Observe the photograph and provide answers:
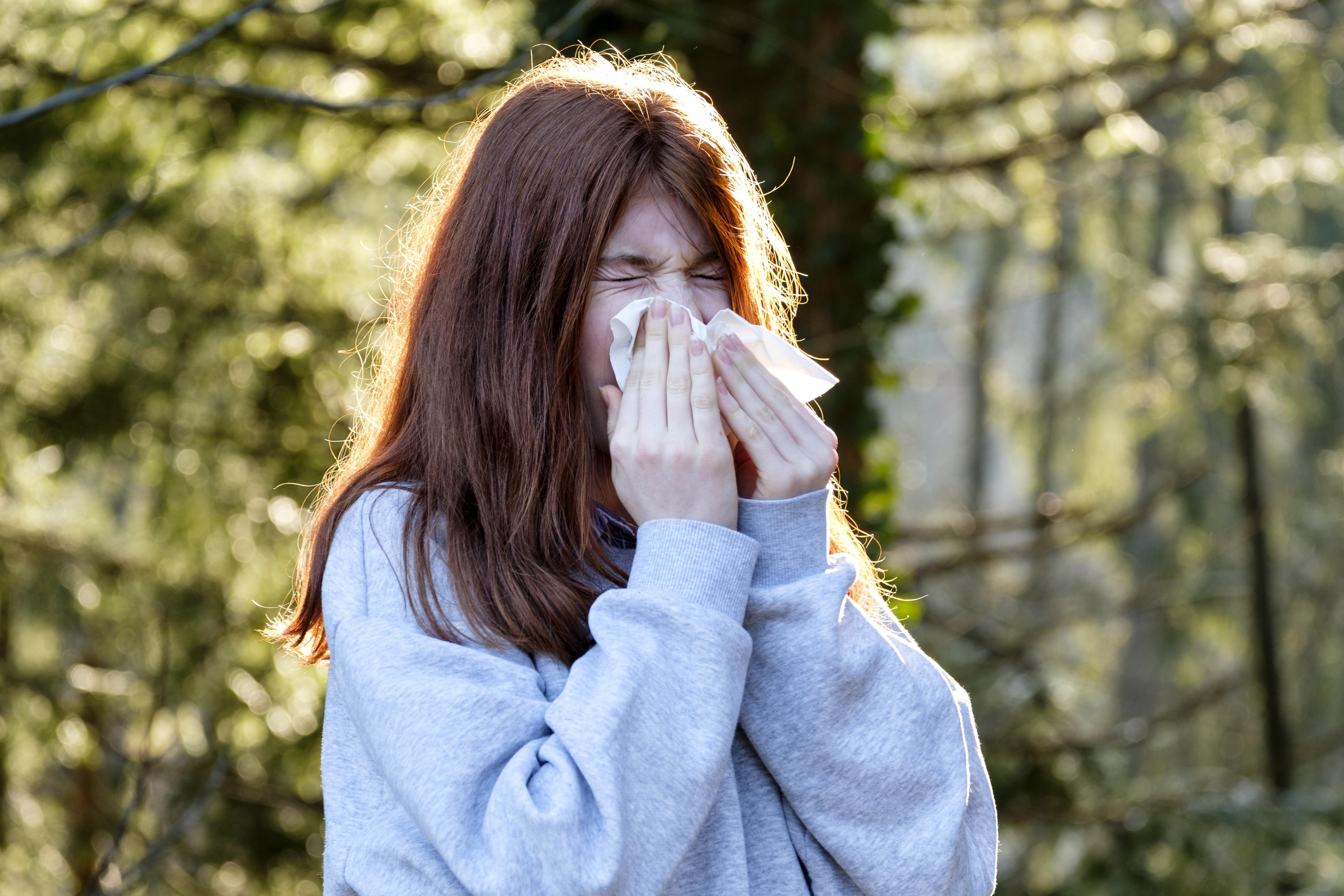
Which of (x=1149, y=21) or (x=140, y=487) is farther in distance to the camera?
(x=1149, y=21)

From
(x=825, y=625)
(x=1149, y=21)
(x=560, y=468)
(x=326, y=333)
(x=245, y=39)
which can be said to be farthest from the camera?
(x=1149, y=21)

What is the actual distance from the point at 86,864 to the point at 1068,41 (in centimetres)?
570

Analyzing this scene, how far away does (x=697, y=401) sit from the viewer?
136 centimetres

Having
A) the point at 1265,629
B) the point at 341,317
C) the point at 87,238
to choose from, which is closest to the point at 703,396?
the point at 87,238

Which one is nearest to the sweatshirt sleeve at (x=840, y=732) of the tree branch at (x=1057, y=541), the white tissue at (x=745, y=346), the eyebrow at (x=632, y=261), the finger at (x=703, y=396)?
the finger at (x=703, y=396)

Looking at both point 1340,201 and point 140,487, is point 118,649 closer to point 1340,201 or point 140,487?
point 140,487

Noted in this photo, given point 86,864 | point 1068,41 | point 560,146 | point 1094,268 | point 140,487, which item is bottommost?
point 86,864

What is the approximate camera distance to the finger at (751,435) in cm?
136

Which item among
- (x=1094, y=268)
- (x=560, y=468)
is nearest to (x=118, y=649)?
(x=560, y=468)

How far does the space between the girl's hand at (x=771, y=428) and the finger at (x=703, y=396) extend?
33 millimetres

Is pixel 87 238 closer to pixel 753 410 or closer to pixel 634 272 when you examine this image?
pixel 634 272

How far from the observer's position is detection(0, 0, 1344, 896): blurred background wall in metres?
3.44

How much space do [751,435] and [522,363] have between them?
291 mm

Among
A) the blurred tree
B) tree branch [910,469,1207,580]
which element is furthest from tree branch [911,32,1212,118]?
tree branch [910,469,1207,580]
